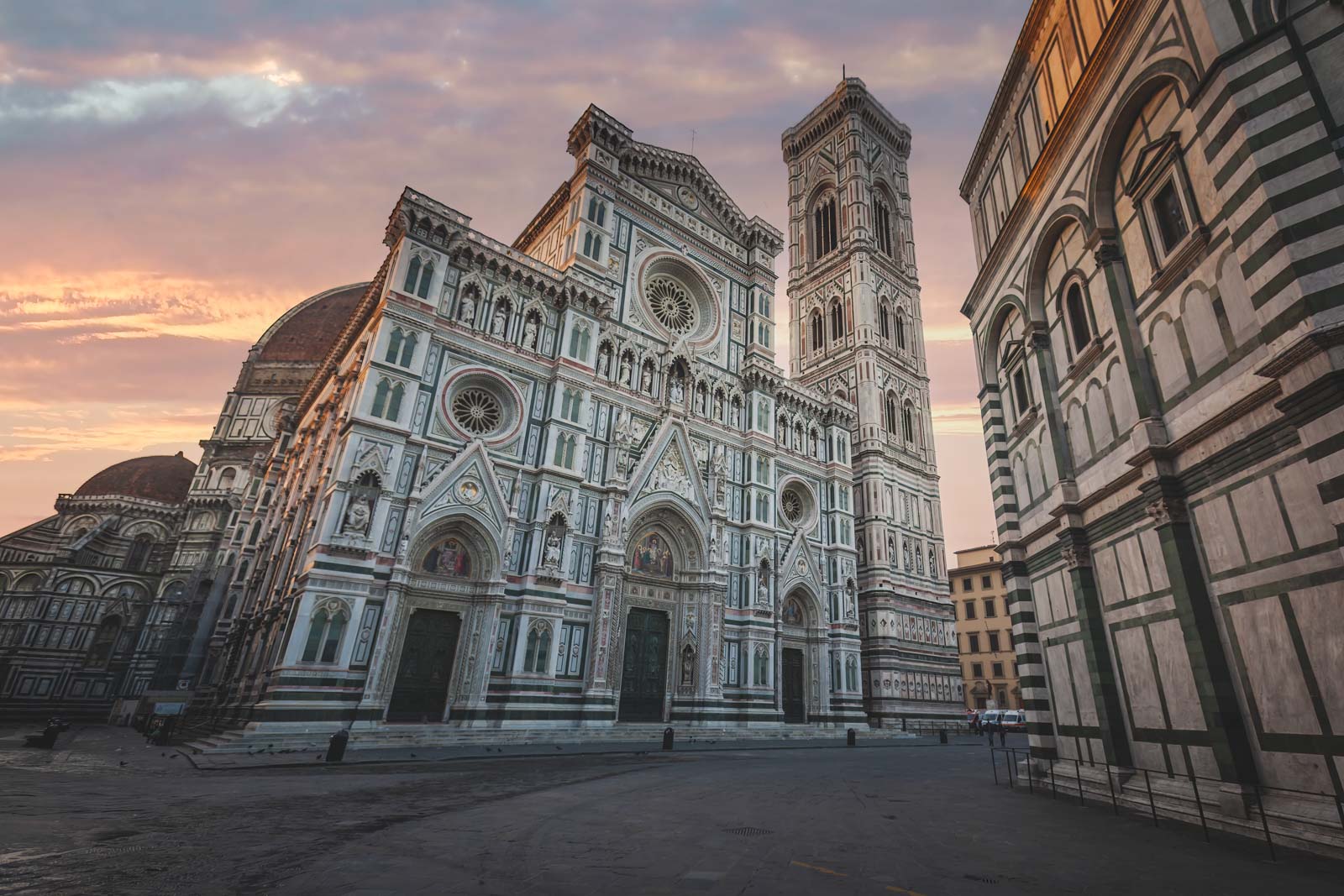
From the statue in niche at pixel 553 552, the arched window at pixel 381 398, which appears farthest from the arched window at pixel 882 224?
the arched window at pixel 381 398

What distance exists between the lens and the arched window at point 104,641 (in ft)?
124

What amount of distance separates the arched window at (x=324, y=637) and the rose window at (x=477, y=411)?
726cm

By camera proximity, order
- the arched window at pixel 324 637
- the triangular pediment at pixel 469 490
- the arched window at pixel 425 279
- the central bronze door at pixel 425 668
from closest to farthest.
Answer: the arched window at pixel 324 637, the central bronze door at pixel 425 668, the triangular pediment at pixel 469 490, the arched window at pixel 425 279

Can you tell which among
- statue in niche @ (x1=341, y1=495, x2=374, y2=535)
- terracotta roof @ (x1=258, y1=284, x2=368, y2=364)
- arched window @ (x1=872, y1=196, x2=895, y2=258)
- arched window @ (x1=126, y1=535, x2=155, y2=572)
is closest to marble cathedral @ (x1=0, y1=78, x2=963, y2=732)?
statue in niche @ (x1=341, y1=495, x2=374, y2=535)

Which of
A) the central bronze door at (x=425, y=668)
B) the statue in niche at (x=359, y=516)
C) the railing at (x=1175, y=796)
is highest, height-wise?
the statue in niche at (x=359, y=516)

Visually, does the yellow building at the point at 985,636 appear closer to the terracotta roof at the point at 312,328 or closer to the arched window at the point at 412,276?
the arched window at the point at 412,276

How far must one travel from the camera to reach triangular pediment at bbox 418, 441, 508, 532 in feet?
65.6

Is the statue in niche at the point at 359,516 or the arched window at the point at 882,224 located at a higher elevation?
the arched window at the point at 882,224

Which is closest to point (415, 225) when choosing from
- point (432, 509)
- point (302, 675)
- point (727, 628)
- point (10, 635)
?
point (432, 509)

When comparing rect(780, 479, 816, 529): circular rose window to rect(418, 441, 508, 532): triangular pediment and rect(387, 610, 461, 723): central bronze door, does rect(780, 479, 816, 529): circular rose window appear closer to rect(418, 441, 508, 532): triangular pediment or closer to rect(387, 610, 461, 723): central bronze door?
rect(418, 441, 508, 532): triangular pediment

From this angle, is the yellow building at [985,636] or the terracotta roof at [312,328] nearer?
the yellow building at [985,636]

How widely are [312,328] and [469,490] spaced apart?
4224 cm

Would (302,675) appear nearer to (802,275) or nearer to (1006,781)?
(1006,781)

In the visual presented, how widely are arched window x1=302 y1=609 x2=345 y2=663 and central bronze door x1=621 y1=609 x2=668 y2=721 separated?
9901 mm
